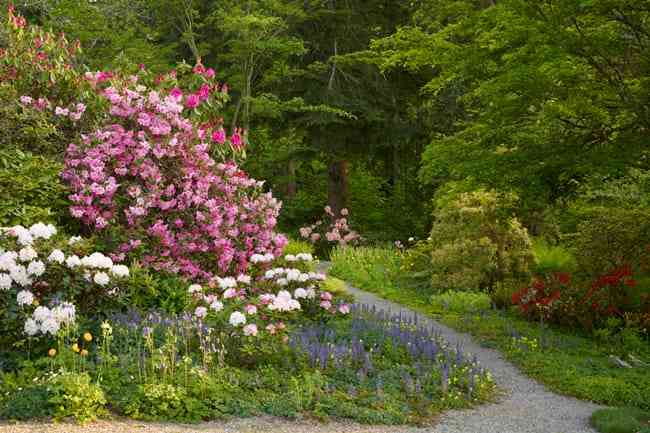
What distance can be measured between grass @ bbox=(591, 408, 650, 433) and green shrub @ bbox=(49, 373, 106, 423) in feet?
13.1

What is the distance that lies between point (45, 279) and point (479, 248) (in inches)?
342

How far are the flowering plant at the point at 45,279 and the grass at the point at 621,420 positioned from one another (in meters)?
4.31

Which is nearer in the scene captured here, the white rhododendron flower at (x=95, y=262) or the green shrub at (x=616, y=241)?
the white rhododendron flower at (x=95, y=262)

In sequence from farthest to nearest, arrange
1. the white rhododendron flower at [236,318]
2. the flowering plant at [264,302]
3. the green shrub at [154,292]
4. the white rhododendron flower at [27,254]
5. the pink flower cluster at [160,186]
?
the pink flower cluster at [160,186], the green shrub at [154,292], the flowering plant at [264,302], the white rhododendron flower at [236,318], the white rhododendron flower at [27,254]

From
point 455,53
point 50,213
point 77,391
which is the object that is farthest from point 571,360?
point 50,213

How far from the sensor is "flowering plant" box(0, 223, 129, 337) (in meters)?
6.11

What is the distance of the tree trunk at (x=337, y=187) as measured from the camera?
2077 centimetres

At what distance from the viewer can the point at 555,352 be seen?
891 cm

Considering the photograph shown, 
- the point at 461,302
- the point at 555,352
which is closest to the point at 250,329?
the point at 555,352

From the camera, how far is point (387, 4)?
66.7ft

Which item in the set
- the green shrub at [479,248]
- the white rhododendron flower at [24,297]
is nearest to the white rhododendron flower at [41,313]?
the white rhododendron flower at [24,297]

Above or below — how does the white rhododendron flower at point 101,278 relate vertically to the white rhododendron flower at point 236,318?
above

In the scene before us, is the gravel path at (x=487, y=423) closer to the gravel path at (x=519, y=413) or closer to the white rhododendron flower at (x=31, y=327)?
the gravel path at (x=519, y=413)

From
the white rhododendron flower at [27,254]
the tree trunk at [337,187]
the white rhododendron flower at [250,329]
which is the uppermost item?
the tree trunk at [337,187]
